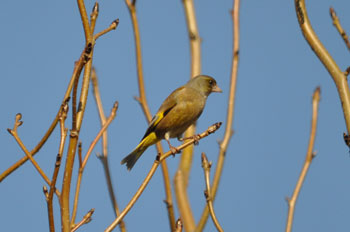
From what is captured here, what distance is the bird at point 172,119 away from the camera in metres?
6.45

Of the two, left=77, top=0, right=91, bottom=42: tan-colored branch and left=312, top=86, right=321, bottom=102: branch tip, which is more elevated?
left=312, top=86, right=321, bottom=102: branch tip

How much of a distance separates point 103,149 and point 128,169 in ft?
6.54

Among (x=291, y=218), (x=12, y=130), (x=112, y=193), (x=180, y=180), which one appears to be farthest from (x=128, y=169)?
(x=12, y=130)

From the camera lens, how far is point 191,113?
6.50 m

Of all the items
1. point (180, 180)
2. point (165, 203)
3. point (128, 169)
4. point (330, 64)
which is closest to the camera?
point (330, 64)

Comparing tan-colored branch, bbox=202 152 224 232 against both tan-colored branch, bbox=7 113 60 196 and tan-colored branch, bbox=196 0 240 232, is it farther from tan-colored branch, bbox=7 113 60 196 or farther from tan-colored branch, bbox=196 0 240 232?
tan-colored branch, bbox=7 113 60 196

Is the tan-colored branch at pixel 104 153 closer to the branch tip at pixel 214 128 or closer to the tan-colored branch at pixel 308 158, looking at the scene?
the branch tip at pixel 214 128

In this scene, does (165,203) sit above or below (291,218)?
above

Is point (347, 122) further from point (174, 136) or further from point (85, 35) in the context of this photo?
point (174, 136)

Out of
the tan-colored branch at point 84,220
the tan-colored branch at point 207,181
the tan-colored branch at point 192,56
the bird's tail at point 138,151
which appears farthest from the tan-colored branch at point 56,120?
the bird's tail at point 138,151

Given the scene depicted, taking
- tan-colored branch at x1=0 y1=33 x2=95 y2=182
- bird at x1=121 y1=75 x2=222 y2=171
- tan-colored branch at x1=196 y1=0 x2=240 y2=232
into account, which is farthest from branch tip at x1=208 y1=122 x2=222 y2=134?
bird at x1=121 y1=75 x2=222 y2=171

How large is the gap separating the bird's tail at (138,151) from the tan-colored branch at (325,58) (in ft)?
10.9

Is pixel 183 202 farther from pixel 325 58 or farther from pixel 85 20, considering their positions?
pixel 85 20

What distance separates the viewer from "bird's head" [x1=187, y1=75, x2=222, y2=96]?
275 inches
